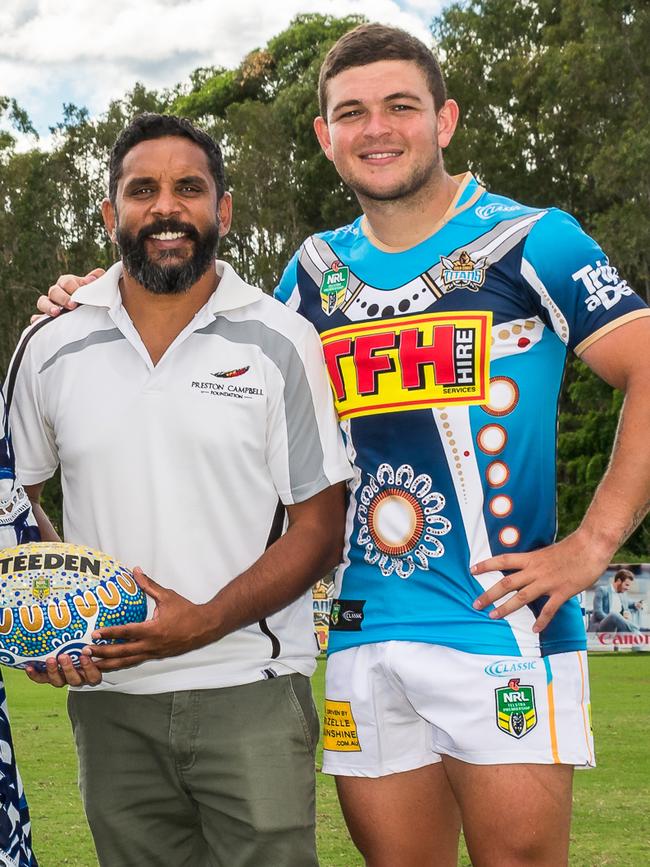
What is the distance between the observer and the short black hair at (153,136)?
392 cm

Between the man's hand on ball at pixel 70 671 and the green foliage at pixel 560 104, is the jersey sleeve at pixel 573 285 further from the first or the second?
the green foliage at pixel 560 104

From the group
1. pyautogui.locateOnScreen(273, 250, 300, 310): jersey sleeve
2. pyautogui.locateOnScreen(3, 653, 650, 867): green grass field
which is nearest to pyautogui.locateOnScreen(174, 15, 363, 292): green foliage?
pyautogui.locateOnScreen(3, 653, 650, 867): green grass field

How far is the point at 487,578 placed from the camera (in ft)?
12.3

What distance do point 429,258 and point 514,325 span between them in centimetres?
36

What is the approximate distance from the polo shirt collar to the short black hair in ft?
0.83

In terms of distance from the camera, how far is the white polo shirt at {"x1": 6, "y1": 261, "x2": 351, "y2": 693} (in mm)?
3650

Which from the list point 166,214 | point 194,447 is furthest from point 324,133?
point 194,447

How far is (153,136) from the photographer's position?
391 centimetres

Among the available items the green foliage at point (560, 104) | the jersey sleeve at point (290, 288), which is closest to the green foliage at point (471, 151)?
the green foliage at point (560, 104)

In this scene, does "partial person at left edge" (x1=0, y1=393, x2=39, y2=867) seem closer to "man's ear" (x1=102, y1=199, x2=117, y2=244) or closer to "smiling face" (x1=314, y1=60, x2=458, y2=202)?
"man's ear" (x1=102, y1=199, x2=117, y2=244)

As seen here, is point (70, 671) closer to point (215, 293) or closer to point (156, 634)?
point (156, 634)

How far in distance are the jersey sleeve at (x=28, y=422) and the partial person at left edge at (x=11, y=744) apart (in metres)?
0.23

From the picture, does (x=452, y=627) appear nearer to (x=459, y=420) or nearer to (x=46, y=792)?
(x=459, y=420)

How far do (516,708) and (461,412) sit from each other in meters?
0.91
